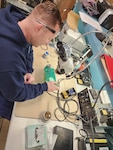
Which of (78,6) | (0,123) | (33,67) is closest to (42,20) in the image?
(33,67)

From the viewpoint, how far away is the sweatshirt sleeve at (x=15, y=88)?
0.91 m

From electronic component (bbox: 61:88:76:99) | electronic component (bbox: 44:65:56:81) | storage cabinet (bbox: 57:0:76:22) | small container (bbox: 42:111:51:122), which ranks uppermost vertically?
storage cabinet (bbox: 57:0:76:22)

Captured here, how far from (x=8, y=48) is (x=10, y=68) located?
0.10m

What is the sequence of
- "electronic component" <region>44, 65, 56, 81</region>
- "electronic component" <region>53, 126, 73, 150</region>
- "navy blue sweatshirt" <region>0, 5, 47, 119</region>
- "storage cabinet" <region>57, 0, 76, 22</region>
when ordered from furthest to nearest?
"storage cabinet" <region>57, 0, 76, 22</region>
"electronic component" <region>44, 65, 56, 81</region>
"electronic component" <region>53, 126, 73, 150</region>
"navy blue sweatshirt" <region>0, 5, 47, 119</region>

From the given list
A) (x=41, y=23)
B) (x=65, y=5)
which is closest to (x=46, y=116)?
(x=41, y=23)

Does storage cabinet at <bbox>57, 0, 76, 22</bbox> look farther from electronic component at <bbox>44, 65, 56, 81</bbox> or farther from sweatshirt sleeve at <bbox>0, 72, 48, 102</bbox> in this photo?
sweatshirt sleeve at <bbox>0, 72, 48, 102</bbox>

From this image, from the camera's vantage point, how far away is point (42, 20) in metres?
0.97

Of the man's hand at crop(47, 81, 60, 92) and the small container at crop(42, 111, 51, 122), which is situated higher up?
the man's hand at crop(47, 81, 60, 92)

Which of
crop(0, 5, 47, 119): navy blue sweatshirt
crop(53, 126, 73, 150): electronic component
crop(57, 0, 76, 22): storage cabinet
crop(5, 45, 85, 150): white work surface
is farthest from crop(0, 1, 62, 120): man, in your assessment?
crop(57, 0, 76, 22): storage cabinet

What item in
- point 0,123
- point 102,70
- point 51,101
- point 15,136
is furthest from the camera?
point 0,123

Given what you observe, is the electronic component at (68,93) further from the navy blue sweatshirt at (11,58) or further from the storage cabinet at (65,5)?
the storage cabinet at (65,5)

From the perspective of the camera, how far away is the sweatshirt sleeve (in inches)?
35.8

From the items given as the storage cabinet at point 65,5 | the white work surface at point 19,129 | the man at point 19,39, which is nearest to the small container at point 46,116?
the white work surface at point 19,129

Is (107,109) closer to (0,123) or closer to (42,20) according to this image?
(42,20)
